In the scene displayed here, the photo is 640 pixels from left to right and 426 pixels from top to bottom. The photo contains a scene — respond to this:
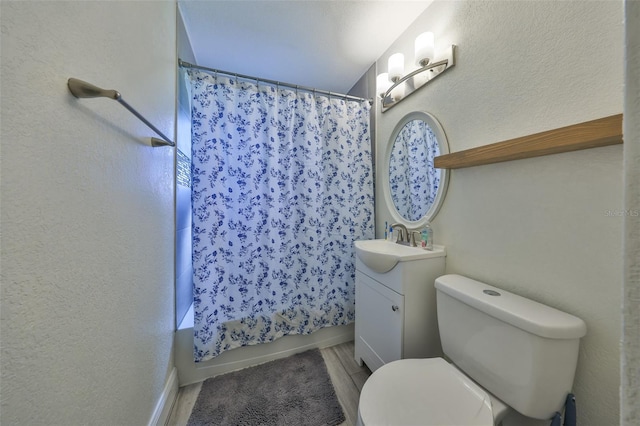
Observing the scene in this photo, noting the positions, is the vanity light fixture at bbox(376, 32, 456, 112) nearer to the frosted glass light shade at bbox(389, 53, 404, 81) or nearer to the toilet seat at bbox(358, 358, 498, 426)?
the frosted glass light shade at bbox(389, 53, 404, 81)

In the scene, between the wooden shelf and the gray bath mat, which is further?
the gray bath mat

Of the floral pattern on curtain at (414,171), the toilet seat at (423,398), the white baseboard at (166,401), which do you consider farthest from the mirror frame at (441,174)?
the white baseboard at (166,401)

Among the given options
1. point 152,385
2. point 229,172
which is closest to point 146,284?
point 152,385

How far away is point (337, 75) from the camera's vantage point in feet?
6.37

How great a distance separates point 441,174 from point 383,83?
0.90 metres

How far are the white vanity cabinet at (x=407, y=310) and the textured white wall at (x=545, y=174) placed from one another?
0.56ft

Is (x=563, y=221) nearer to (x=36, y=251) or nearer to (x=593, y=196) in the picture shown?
(x=593, y=196)

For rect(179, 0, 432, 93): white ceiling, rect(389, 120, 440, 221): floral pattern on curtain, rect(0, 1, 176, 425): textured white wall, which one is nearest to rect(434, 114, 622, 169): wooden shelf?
rect(389, 120, 440, 221): floral pattern on curtain

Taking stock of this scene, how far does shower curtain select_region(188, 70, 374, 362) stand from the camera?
1.38 m

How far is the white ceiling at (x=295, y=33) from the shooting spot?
1.29 metres

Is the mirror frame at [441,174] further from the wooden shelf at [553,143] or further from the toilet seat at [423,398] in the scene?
the toilet seat at [423,398]

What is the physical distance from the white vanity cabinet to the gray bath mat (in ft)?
1.22

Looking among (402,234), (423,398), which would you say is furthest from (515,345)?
(402,234)

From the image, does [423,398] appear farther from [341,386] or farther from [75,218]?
[75,218]
